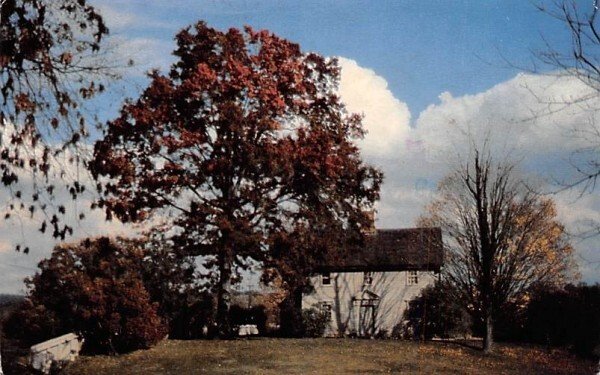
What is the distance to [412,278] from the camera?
40.2 meters

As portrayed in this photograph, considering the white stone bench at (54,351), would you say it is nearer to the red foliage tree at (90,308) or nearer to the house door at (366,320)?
the red foliage tree at (90,308)

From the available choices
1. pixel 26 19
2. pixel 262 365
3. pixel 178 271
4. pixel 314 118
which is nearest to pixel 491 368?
pixel 262 365

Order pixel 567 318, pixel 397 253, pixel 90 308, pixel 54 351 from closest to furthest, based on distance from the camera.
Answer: pixel 54 351
pixel 90 308
pixel 567 318
pixel 397 253

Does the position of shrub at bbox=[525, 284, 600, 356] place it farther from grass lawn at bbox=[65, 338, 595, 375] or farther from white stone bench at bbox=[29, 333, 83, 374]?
white stone bench at bbox=[29, 333, 83, 374]

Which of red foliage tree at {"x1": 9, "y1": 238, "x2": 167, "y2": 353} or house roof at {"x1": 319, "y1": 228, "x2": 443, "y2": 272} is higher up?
house roof at {"x1": 319, "y1": 228, "x2": 443, "y2": 272}

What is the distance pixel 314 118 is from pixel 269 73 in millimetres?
2773

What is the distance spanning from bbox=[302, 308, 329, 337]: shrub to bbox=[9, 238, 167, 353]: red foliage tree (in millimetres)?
15252

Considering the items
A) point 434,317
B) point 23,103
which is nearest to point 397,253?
point 434,317

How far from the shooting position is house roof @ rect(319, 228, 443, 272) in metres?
39.2

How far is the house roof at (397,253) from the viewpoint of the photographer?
129 feet

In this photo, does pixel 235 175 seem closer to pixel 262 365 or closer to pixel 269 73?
pixel 269 73

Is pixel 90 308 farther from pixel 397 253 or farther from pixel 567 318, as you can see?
pixel 397 253

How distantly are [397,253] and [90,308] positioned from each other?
26834 mm

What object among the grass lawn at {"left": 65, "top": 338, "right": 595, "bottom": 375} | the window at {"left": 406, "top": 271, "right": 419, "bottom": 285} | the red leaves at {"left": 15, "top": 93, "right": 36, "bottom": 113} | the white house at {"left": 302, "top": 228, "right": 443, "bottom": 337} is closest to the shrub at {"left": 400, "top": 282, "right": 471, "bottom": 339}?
the white house at {"left": 302, "top": 228, "right": 443, "bottom": 337}
